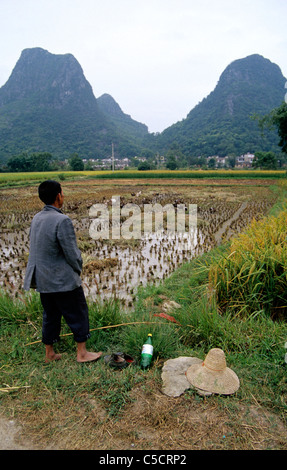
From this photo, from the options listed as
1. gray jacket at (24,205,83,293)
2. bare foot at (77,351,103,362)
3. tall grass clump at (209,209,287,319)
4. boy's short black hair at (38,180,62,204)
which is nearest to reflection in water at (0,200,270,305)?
bare foot at (77,351,103,362)

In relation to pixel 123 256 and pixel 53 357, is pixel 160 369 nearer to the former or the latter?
pixel 53 357

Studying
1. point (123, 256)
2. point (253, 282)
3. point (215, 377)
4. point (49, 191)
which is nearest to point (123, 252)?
point (123, 256)

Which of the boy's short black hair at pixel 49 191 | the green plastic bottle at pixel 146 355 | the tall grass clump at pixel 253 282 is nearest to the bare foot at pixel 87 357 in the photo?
the green plastic bottle at pixel 146 355

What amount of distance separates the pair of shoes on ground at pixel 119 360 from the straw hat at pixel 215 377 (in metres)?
0.52

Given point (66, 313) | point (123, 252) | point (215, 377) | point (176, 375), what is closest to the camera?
point (215, 377)

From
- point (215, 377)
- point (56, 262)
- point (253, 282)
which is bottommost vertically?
point (215, 377)

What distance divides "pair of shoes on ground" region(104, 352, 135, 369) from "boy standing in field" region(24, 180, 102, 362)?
0.27m

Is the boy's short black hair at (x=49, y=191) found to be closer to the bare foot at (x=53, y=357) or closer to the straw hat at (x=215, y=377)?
the bare foot at (x=53, y=357)

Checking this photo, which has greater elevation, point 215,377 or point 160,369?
point 215,377

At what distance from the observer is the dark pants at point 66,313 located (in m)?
2.22

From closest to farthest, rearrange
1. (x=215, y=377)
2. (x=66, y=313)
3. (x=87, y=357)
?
(x=215, y=377), (x=66, y=313), (x=87, y=357)

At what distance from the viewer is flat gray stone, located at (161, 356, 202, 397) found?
79.2 inches

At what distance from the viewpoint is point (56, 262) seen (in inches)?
84.8

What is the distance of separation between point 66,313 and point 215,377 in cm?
126
